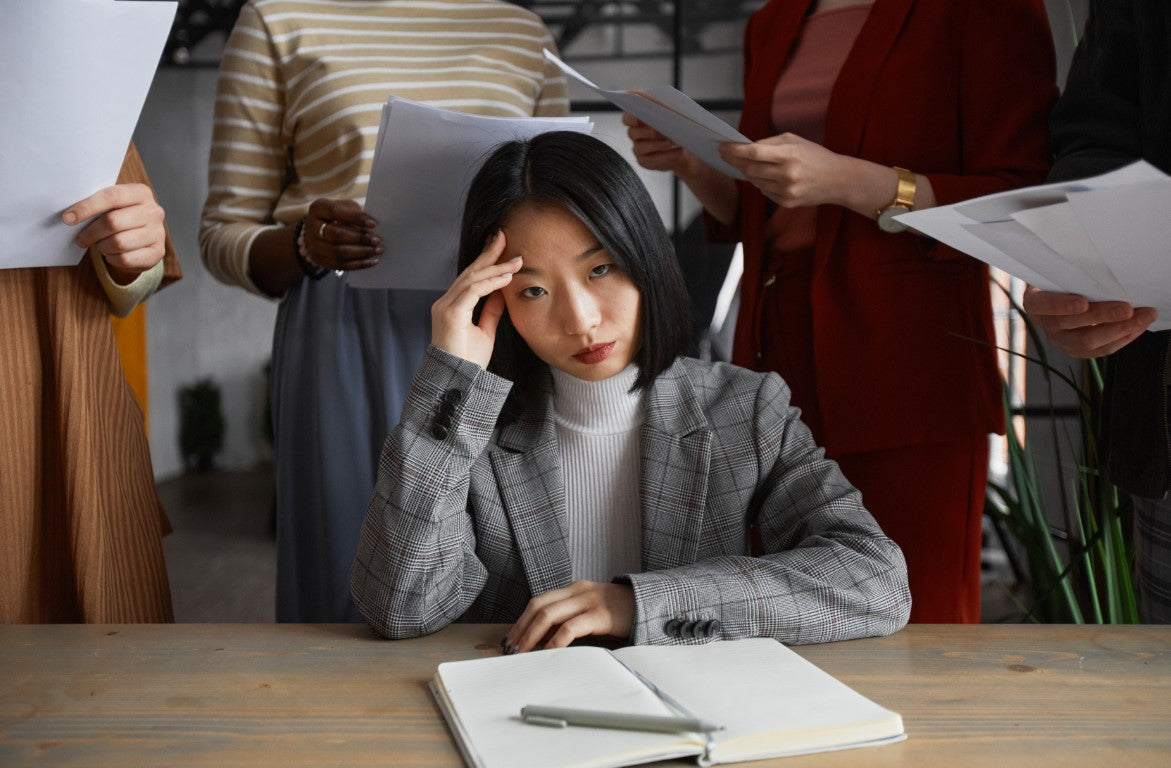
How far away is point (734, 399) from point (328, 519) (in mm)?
735

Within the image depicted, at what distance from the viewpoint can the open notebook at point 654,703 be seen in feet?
2.65

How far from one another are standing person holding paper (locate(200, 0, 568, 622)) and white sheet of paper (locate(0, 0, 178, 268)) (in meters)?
Result: 0.51

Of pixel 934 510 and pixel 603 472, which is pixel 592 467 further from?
pixel 934 510

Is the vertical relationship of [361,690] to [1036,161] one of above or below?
below

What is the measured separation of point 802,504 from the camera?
135 cm

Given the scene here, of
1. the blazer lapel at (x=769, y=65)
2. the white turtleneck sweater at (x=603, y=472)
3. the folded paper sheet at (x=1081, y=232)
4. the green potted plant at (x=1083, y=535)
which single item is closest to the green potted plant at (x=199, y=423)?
the green potted plant at (x=1083, y=535)

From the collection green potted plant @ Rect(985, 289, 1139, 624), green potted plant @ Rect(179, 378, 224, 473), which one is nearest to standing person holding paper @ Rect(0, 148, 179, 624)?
green potted plant @ Rect(985, 289, 1139, 624)

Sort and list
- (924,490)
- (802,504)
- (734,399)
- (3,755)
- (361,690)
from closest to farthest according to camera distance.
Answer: (3,755)
(361,690)
(802,504)
(734,399)
(924,490)

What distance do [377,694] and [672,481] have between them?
549 mm

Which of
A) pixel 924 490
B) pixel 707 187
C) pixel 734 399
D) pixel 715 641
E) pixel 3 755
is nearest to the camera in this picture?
A: pixel 3 755

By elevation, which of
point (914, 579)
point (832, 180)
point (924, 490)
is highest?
point (832, 180)

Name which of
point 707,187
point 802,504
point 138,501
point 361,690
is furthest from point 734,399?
point 138,501

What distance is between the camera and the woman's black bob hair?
1.36 m

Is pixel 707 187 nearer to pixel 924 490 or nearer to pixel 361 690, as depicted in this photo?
pixel 924 490
